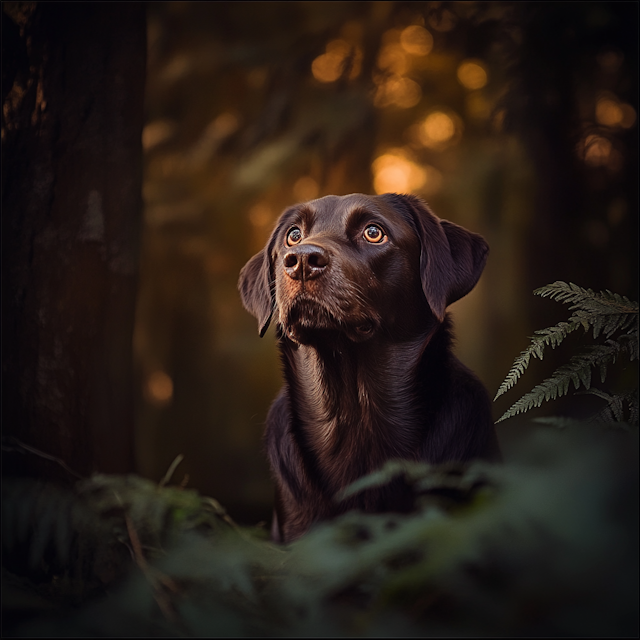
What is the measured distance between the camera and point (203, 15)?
3406 mm

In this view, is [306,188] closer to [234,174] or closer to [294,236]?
[234,174]

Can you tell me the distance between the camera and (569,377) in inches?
64.7

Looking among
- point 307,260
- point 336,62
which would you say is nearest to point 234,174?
point 336,62

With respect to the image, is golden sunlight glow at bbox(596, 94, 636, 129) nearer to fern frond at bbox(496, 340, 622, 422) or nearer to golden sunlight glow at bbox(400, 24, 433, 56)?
golden sunlight glow at bbox(400, 24, 433, 56)

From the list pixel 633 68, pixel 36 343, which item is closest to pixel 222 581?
pixel 36 343

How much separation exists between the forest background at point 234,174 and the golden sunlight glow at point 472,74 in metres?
0.02

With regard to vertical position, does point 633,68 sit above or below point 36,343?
above

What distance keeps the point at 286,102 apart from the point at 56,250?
89.5 inches

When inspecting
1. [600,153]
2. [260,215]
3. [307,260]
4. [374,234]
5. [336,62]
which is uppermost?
[336,62]

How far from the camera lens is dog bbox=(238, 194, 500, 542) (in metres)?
2.23

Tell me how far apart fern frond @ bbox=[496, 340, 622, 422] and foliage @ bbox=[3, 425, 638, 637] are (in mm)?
432

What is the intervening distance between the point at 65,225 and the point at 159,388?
103 inches

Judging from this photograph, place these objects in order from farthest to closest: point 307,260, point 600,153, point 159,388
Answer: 1. point 159,388
2. point 600,153
3. point 307,260

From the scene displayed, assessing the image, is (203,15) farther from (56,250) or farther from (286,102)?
(56,250)
